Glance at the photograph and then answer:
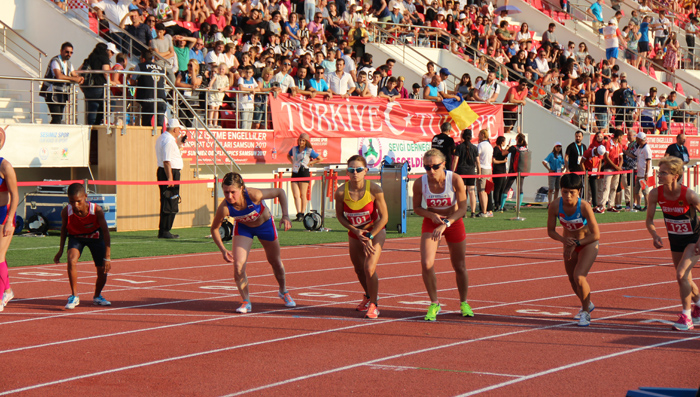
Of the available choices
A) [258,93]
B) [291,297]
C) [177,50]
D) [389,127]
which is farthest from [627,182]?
[291,297]

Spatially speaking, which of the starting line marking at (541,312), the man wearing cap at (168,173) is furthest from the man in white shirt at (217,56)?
the starting line marking at (541,312)

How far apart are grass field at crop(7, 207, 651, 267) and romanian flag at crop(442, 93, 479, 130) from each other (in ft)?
14.6

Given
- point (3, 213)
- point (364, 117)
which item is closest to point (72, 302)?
point (3, 213)

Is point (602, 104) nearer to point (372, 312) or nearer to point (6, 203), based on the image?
point (372, 312)

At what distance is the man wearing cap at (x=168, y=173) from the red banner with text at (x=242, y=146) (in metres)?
2.46

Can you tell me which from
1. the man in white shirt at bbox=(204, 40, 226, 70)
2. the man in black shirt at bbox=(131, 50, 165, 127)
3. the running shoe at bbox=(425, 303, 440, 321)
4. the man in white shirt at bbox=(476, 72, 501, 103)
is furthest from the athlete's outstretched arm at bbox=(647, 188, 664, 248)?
the man in white shirt at bbox=(476, 72, 501, 103)

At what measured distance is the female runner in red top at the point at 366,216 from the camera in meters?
9.84

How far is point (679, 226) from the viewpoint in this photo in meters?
9.51

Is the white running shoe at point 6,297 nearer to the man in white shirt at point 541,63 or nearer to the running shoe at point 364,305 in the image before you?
the running shoe at point 364,305

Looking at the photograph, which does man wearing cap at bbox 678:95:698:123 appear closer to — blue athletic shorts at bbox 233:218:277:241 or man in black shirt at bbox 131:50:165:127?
man in black shirt at bbox 131:50:165:127

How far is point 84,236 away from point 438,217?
4.02m

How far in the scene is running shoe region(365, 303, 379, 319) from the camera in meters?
9.78

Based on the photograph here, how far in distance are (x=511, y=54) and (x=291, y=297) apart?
2401cm

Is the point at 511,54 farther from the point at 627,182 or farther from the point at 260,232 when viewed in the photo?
the point at 260,232
